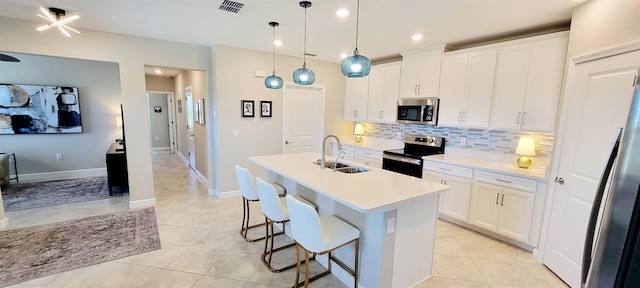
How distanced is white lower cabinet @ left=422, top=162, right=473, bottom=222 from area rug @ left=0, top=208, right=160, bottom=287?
3467mm

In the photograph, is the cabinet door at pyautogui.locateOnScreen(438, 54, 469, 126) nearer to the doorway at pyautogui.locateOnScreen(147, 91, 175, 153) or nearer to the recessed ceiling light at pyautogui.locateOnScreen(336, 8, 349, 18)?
the recessed ceiling light at pyautogui.locateOnScreen(336, 8, 349, 18)

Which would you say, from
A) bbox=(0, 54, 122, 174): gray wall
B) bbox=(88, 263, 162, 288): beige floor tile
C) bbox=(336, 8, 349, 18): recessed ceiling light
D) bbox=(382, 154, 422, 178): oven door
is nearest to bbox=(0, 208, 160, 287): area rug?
bbox=(88, 263, 162, 288): beige floor tile

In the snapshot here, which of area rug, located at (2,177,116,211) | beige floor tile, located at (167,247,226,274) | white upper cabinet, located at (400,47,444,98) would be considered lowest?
beige floor tile, located at (167,247,226,274)

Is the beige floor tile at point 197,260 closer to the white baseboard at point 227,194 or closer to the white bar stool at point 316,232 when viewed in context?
the white bar stool at point 316,232

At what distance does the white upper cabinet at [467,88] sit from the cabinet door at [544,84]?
409mm

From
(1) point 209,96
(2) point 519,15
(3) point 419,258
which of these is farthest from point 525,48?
(1) point 209,96

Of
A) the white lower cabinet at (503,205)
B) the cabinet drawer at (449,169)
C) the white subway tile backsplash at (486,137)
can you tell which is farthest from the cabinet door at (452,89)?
the white lower cabinet at (503,205)

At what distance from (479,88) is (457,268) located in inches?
87.9

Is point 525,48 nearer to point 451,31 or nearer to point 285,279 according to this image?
point 451,31

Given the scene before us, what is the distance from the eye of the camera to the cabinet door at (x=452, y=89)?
3.59 metres

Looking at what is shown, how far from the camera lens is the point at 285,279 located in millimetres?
2326

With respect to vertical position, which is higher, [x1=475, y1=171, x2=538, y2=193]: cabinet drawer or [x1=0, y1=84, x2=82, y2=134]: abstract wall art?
[x1=0, y1=84, x2=82, y2=134]: abstract wall art

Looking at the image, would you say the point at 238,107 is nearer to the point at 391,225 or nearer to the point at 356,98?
the point at 356,98

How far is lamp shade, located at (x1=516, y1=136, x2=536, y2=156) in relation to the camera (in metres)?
2.97
